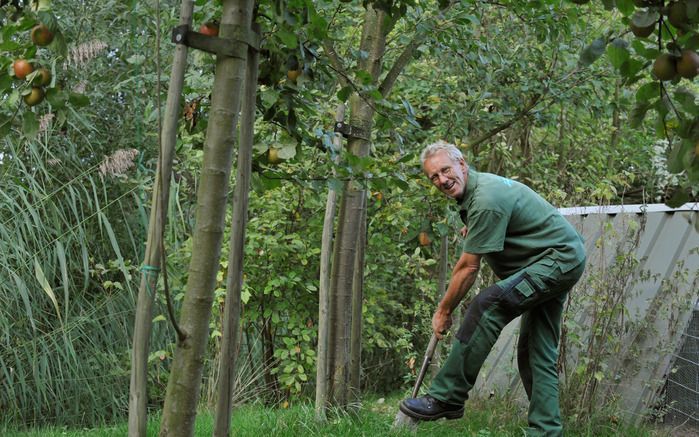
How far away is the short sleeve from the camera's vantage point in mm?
4461

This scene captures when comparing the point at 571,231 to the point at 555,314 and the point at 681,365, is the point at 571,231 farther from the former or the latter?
the point at 681,365

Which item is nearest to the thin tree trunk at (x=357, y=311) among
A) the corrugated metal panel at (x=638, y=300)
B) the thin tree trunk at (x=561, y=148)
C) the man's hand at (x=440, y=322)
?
the man's hand at (x=440, y=322)

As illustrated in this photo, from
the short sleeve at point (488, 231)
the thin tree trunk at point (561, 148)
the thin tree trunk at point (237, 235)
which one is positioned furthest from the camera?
the thin tree trunk at point (561, 148)

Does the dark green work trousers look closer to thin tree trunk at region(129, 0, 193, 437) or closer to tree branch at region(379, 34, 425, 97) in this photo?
tree branch at region(379, 34, 425, 97)

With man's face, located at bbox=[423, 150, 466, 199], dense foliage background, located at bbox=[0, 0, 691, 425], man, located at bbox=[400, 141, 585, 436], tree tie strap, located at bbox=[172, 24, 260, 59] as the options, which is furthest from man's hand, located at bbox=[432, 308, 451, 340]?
tree tie strap, located at bbox=[172, 24, 260, 59]

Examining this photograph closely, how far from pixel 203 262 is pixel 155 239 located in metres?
0.17

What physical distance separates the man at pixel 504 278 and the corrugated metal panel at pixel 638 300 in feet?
2.00

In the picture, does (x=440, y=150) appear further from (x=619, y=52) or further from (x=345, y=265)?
(x=619, y=52)

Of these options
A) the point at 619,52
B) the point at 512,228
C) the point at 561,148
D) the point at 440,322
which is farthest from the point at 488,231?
the point at 561,148

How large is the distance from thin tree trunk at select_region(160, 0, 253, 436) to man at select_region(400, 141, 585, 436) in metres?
2.36

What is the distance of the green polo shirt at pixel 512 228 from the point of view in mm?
4477

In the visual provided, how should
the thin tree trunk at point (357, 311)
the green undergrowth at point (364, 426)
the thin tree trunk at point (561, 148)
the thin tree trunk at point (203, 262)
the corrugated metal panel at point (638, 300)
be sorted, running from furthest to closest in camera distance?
the thin tree trunk at point (561, 148)
the thin tree trunk at point (357, 311)
the corrugated metal panel at point (638, 300)
the green undergrowth at point (364, 426)
the thin tree trunk at point (203, 262)

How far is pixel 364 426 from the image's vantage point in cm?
481

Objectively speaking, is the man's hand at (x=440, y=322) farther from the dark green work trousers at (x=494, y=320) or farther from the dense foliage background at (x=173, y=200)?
the dense foliage background at (x=173, y=200)
